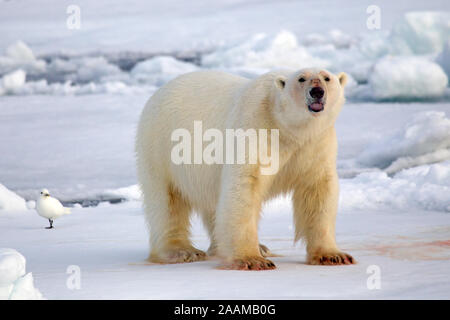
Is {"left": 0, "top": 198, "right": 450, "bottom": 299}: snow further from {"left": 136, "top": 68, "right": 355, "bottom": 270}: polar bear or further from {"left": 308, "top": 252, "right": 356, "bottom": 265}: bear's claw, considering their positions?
{"left": 136, "top": 68, "right": 355, "bottom": 270}: polar bear

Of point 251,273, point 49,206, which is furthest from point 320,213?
point 49,206

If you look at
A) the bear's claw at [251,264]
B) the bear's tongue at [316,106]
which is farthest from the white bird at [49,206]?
the bear's tongue at [316,106]

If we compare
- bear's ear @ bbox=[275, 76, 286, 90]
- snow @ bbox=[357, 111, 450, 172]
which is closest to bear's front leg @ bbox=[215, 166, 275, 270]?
bear's ear @ bbox=[275, 76, 286, 90]

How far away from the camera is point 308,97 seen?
4.15 meters

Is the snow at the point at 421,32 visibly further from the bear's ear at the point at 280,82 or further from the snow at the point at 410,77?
the bear's ear at the point at 280,82

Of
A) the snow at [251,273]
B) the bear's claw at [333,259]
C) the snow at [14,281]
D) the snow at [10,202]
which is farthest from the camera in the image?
the snow at [10,202]

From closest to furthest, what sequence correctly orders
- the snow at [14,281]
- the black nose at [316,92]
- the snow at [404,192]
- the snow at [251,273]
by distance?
the snow at [14,281], the snow at [251,273], the black nose at [316,92], the snow at [404,192]

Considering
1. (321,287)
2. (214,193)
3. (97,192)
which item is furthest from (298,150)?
(97,192)

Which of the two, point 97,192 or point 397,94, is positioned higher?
point 397,94

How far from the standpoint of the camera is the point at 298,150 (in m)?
4.51

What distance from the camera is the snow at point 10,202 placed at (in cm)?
841

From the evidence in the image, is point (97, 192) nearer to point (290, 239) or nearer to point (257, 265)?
point (290, 239)

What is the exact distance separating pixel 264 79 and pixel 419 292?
1.80 m

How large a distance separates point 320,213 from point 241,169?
2.23 feet
